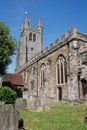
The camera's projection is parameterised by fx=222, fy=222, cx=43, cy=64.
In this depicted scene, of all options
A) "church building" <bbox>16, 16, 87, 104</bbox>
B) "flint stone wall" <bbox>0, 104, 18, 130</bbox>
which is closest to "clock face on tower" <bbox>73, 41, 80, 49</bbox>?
"church building" <bbox>16, 16, 87, 104</bbox>

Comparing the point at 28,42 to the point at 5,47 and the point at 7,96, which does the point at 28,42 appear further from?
the point at 7,96

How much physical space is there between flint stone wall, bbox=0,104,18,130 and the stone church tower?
4447 centimetres

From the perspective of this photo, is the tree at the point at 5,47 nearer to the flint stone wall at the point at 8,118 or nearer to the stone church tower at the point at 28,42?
the stone church tower at the point at 28,42

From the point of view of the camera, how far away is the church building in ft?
81.3

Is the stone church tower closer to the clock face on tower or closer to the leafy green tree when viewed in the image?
the clock face on tower

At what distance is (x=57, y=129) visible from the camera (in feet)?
30.5

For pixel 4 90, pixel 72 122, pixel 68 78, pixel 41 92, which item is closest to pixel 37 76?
pixel 41 92

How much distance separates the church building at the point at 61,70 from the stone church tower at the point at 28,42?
10762mm

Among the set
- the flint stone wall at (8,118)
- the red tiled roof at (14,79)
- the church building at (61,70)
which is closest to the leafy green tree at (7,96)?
the church building at (61,70)

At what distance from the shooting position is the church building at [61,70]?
24.8 m

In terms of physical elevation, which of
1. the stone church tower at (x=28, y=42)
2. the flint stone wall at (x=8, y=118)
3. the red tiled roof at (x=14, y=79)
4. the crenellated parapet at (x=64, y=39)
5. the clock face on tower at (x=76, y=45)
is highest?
the stone church tower at (x=28, y=42)

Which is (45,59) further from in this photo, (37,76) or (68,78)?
(68,78)

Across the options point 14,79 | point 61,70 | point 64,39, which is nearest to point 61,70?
point 61,70

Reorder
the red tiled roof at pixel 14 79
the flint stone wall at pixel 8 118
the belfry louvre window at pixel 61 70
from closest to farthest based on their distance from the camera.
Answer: the flint stone wall at pixel 8 118 → the belfry louvre window at pixel 61 70 → the red tiled roof at pixel 14 79
